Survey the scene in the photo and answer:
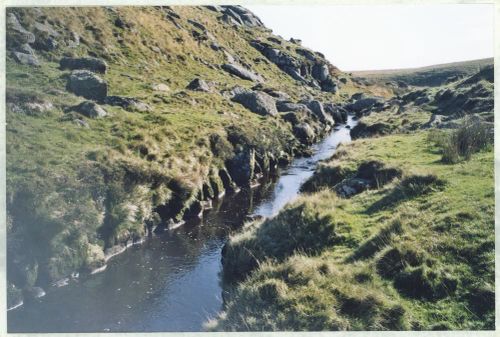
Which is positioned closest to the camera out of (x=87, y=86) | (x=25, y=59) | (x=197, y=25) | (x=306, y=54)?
(x=87, y=86)

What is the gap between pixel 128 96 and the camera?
42.1 metres

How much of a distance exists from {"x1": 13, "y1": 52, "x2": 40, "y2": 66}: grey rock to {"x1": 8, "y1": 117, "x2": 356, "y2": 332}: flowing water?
21.5 metres

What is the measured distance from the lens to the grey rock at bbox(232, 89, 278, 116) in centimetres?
5716

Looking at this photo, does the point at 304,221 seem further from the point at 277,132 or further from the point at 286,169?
the point at 277,132

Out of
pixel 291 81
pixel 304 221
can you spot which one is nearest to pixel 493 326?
pixel 304 221

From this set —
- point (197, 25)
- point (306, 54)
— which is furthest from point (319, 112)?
point (306, 54)

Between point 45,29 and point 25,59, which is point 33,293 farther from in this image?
point 45,29

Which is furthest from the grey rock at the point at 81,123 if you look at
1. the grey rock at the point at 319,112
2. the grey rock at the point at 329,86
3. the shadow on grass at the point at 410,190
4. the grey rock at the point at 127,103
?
the grey rock at the point at 329,86

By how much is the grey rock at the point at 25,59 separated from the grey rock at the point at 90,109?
8348 mm

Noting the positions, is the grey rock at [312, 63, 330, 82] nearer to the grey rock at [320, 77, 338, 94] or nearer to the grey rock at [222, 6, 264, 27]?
the grey rock at [320, 77, 338, 94]

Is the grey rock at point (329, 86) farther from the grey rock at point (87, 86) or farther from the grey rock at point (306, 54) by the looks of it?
the grey rock at point (87, 86)

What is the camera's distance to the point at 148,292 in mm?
20547

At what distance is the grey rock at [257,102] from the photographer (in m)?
57.2

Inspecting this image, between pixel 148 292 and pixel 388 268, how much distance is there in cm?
1135
